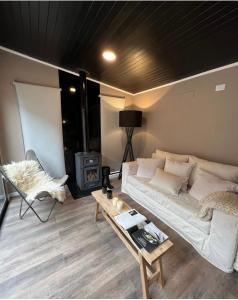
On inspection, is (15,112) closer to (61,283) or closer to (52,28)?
(52,28)

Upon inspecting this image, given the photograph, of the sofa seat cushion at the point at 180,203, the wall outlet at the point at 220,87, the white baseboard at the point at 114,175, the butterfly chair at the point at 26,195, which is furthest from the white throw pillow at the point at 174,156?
the butterfly chair at the point at 26,195

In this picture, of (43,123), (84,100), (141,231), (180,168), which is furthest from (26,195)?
(180,168)

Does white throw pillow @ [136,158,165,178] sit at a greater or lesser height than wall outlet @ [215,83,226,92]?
→ lesser

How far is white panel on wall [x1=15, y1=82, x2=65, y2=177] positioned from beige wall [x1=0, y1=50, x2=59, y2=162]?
10 cm

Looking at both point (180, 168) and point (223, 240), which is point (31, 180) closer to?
point (180, 168)

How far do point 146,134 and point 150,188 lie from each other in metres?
1.71

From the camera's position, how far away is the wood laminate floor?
1.25 meters

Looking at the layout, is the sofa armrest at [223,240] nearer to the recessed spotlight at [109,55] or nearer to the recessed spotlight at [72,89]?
the recessed spotlight at [109,55]

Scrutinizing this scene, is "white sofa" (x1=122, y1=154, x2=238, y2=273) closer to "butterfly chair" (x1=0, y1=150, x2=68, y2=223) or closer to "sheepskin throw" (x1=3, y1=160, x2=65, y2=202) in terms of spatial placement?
"sheepskin throw" (x1=3, y1=160, x2=65, y2=202)

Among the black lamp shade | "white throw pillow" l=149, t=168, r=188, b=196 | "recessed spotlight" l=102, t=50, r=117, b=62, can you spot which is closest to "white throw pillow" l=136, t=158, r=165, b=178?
"white throw pillow" l=149, t=168, r=188, b=196

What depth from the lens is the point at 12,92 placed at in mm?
2494

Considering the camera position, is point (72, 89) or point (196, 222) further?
point (72, 89)

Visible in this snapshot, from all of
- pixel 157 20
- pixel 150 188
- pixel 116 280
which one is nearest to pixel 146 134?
pixel 150 188

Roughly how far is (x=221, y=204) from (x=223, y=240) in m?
0.34
